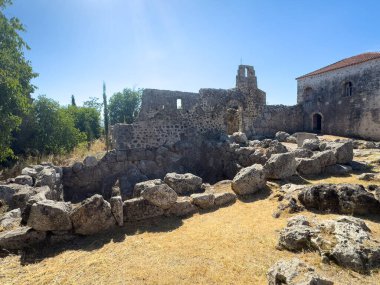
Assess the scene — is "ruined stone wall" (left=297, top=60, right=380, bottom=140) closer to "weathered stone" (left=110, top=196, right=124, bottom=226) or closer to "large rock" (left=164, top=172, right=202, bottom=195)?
"large rock" (left=164, top=172, right=202, bottom=195)

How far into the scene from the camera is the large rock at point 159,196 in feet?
21.4

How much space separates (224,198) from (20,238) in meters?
5.13

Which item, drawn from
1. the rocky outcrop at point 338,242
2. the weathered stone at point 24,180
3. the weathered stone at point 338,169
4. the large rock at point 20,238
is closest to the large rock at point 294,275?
the rocky outcrop at point 338,242

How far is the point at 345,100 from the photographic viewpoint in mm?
21312

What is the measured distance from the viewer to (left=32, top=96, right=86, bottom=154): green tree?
→ 14227 millimetres

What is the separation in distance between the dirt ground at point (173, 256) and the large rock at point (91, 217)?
197 millimetres

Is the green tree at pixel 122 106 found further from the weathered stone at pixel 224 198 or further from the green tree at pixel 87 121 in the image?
the weathered stone at pixel 224 198

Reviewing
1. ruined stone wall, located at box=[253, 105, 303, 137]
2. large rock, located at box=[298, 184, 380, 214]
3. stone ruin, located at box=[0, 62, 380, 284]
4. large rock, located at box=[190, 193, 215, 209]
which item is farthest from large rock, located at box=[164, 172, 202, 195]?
ruined stone wall, located at box=[253, 105, 303, 137]

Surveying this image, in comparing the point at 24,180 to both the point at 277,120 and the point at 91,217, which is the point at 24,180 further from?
the point at 277,120

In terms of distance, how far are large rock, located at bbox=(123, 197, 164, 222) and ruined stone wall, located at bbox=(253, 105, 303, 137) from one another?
15.0 meters

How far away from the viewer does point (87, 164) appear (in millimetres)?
11633

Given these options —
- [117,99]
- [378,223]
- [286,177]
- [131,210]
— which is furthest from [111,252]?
[117,99]

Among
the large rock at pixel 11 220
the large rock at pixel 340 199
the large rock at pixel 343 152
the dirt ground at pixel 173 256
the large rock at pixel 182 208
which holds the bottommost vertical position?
the dirt ground at pixel 173 256

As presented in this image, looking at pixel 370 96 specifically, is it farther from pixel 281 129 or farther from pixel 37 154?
pixel 37 154
